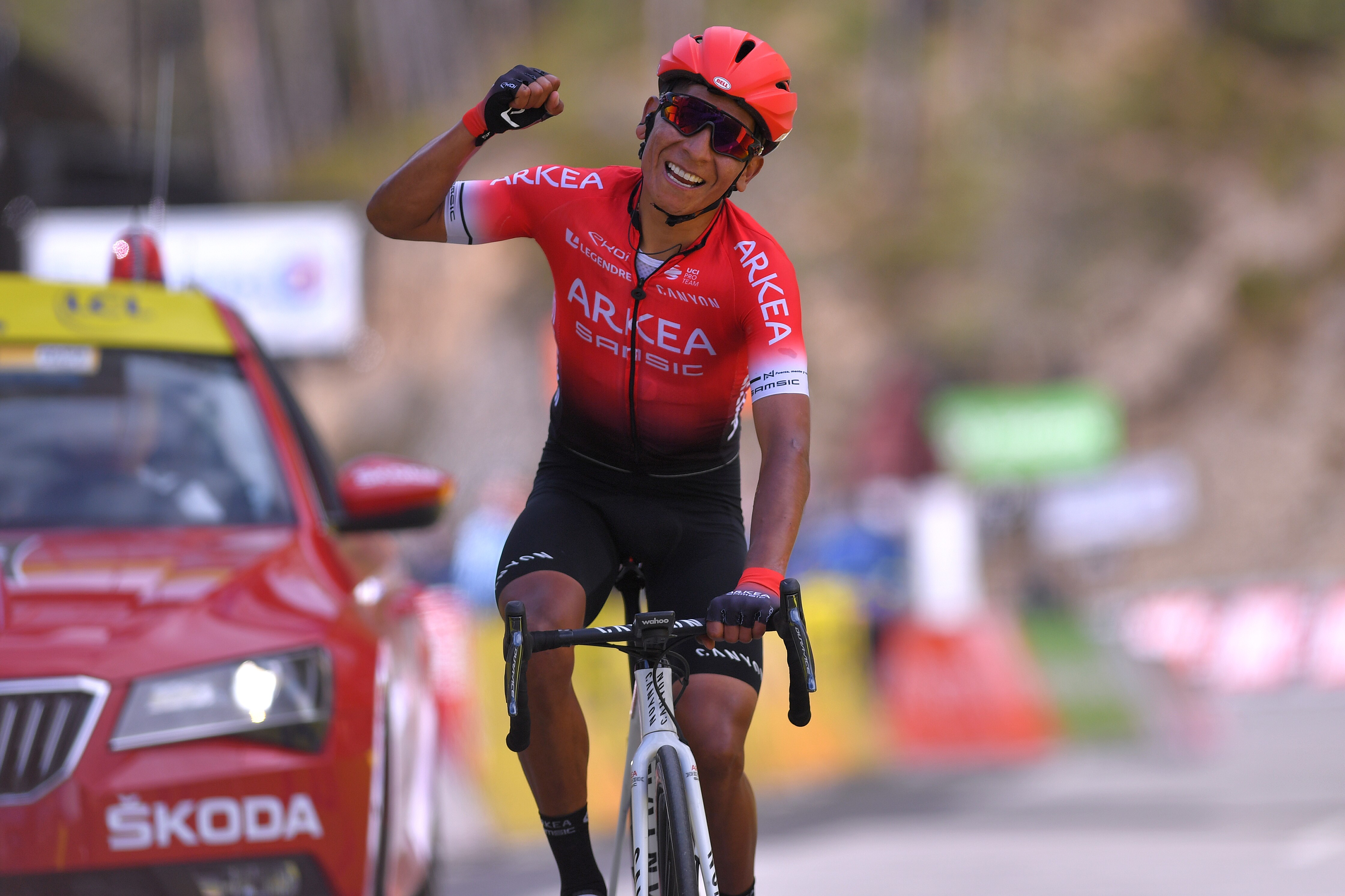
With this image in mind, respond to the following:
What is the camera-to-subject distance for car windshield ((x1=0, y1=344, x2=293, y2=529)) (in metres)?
4.65

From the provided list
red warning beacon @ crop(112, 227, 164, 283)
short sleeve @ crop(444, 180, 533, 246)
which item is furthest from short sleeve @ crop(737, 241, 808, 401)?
red warning beacon @ crop(112, 227, 164, 283)

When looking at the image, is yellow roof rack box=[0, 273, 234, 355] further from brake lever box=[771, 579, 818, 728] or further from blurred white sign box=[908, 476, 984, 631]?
blurred white sign box=[908, 476, 984, 631]

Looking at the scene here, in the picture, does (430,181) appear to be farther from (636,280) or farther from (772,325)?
(772,325)

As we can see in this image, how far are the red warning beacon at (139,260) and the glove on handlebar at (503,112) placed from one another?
2.75 meters

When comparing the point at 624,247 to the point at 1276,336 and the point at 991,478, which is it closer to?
the point at 991,478

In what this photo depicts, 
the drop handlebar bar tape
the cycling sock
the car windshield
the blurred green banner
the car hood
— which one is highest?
the blurred green banner

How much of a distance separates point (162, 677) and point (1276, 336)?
3627 cm

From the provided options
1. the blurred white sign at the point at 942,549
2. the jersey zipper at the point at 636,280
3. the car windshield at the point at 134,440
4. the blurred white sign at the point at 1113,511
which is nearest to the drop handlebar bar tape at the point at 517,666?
the jersey zipper at the point at 636,280

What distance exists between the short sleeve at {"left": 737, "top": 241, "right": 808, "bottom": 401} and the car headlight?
1303mm

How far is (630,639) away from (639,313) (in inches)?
34.1

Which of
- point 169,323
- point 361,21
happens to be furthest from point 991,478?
point 361,21

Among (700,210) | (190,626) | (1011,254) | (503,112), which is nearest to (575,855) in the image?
(190,626)

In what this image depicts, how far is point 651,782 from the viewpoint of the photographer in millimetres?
3342

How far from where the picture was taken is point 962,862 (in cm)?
877
